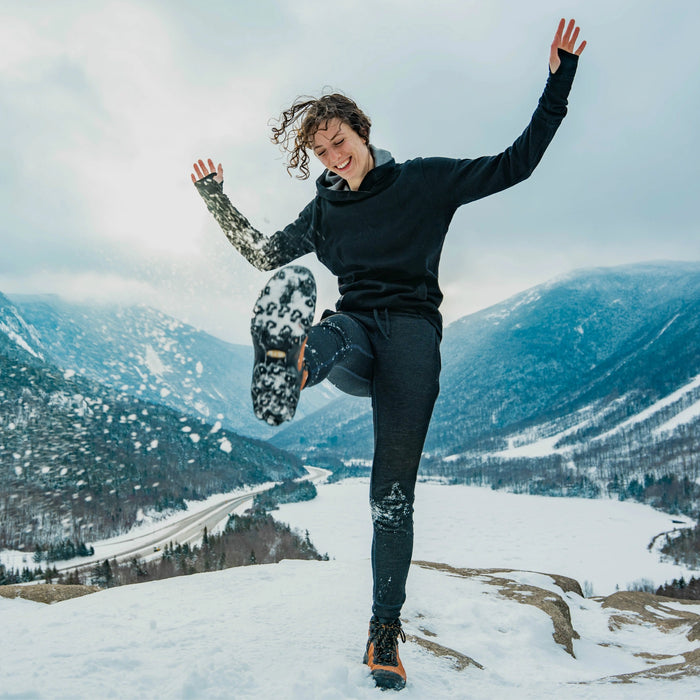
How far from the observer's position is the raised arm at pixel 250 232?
359 centimetres

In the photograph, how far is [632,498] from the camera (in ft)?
542

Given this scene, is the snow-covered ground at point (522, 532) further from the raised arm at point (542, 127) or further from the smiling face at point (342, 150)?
the raised arm at point (542, 127)

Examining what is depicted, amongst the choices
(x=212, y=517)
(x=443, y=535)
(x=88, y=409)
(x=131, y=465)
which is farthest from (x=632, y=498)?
(x=88, y=409)

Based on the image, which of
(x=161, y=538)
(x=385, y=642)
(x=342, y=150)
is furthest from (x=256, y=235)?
(x=161, y=538)

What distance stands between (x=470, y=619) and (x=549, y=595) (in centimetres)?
276

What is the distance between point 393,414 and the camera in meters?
3.08

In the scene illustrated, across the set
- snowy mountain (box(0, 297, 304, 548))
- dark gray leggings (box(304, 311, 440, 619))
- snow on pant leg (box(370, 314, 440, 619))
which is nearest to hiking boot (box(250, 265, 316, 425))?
dark gray leggings (box(304, 311, 440, 619))

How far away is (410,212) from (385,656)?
260cm

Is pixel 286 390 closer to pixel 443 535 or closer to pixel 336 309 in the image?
pixel 336 309

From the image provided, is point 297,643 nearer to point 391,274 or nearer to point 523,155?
point 391,274

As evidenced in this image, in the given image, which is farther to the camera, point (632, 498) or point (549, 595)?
point (632, 498)

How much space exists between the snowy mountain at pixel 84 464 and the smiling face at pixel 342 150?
5502 inches

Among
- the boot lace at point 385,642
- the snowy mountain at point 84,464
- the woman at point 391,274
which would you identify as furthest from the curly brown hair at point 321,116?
the snowy mountain at point 84,464

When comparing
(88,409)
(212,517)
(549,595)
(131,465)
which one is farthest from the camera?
(88,409)
